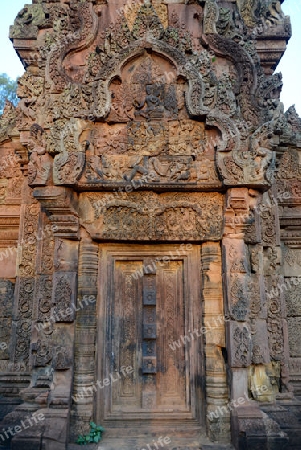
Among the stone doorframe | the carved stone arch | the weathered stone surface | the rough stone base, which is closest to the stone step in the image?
the weathered stone surface

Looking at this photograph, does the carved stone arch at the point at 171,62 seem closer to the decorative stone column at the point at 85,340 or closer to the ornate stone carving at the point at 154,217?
the ornate stone carving at the point at 154,217

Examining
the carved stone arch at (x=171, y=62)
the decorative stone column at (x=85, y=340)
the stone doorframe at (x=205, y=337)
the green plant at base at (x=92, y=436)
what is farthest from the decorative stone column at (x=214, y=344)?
the carved stone arch at (x=171, y=62)

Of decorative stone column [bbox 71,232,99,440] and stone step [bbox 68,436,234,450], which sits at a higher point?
decorative stone column [bbox 71,232,99,440]

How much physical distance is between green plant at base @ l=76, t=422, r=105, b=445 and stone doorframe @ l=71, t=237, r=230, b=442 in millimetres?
92

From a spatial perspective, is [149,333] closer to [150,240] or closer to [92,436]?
[150,240]

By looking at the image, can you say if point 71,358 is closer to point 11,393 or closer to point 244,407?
point 11,393

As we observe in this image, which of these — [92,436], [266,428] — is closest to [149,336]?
[92,436]

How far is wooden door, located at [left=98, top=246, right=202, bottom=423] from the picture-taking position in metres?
4.93

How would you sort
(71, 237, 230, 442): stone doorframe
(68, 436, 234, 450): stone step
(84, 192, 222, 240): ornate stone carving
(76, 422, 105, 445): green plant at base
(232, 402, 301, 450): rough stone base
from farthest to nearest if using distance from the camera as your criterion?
1. (84, 192, 222, 240): ornate stone carving
2. (71, 237, 230, 442): stone doorframe
3. (76, 422, 105, 445): green plant at base
4. (68, 436, 234, 450): stone step
5. (232, 402, 301, 450): rough stone base

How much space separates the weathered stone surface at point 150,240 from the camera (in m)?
4.79

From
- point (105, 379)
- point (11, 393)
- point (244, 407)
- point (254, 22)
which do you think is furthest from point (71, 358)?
point (254, 22)

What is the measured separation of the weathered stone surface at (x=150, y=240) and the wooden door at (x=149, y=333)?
0.02 metres

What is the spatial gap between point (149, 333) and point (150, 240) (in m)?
1.25

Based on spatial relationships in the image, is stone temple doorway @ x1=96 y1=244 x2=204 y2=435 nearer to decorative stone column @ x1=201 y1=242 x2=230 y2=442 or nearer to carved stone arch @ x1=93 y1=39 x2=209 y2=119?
decorative stone column @ x1=201 y1=242 x2=230 y2=442
